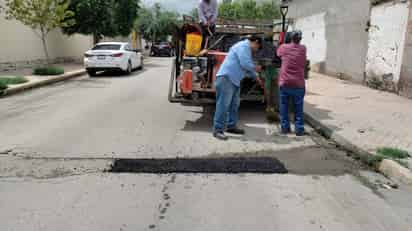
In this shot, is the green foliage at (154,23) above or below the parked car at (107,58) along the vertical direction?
above

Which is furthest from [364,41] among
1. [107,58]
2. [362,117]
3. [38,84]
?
[38,84]

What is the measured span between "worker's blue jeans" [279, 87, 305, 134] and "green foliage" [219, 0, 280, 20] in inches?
1312

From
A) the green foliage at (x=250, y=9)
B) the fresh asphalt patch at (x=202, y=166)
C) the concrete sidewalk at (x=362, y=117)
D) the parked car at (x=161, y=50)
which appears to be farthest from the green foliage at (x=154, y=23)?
the fresh asphalt patch at (x=202, y=166)

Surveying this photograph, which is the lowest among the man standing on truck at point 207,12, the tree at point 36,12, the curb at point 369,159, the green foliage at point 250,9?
the curb at point 369,159

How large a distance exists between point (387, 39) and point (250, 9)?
102 feet

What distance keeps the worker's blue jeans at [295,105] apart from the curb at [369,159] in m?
0.52

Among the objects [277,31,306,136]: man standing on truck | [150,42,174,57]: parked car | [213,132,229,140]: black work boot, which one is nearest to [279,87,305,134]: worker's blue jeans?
[277,31,306,136]: man standing on truck

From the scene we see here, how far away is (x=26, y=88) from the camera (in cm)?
1230

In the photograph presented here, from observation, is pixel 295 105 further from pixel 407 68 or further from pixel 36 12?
pixel 36 12

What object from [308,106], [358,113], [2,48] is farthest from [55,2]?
[358,113]

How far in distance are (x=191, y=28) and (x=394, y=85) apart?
6.85 metres

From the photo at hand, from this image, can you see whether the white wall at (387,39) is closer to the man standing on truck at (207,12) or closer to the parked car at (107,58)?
the man standing on truck at (207,12)

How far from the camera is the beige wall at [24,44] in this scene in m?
17.1

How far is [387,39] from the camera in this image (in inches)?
464
